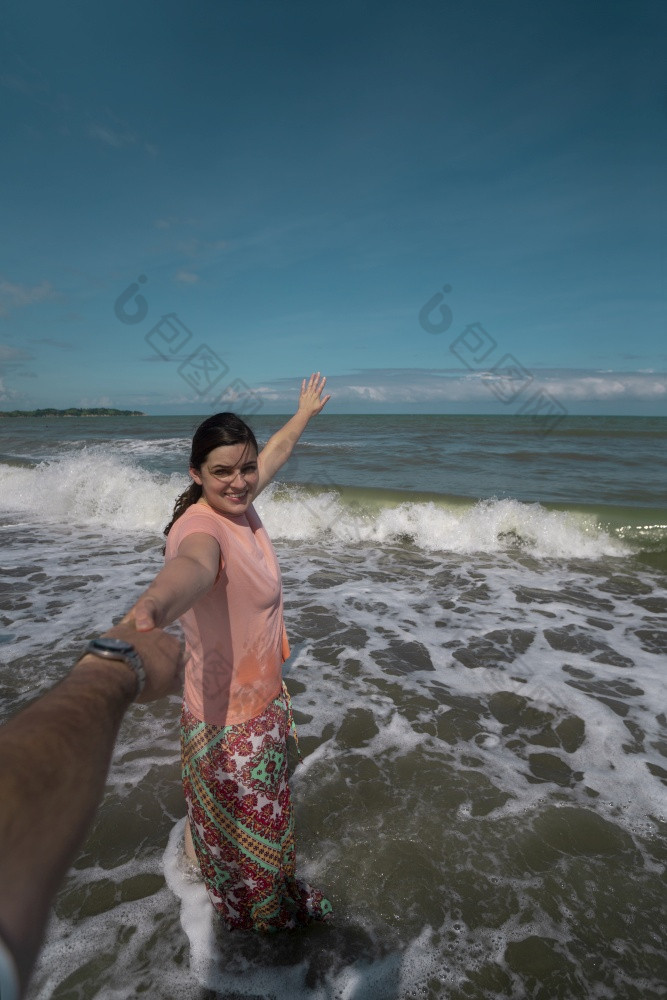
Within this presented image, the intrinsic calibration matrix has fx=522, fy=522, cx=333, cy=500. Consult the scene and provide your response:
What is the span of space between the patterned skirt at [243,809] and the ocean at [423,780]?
1.26 ft

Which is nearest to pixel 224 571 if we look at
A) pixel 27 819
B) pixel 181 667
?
pixel 181 667

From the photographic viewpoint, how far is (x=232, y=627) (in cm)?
199

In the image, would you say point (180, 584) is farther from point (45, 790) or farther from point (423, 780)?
point (423, 780)

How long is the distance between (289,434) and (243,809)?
184 centimetres

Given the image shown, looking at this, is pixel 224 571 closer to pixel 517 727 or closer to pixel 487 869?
pixel 487 869

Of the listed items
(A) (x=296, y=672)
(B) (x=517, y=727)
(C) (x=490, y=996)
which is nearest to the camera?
(C) (x=490, y=996)

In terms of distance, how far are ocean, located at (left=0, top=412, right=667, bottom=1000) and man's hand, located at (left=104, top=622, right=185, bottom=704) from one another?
1.89 metres

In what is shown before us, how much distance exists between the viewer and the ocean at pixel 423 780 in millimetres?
2385

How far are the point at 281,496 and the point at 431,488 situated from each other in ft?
13.7

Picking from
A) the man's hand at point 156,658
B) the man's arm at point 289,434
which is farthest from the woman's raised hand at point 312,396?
the man's hand at point 156,658

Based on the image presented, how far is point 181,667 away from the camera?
4.53 feet

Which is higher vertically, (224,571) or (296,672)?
(224,571)

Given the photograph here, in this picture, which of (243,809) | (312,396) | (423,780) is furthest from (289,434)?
(423,780)

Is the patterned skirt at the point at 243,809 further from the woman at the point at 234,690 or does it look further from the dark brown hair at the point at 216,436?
the dark brown hair at the point at 216,436
